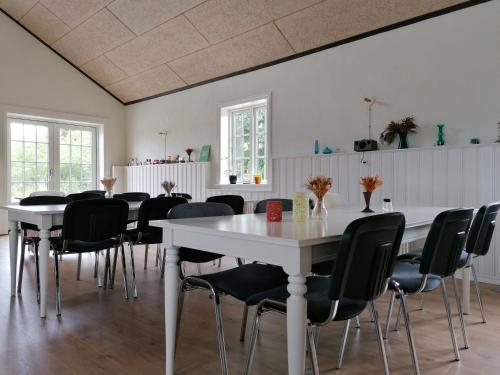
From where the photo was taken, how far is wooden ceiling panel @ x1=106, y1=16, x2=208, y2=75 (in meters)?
6.04

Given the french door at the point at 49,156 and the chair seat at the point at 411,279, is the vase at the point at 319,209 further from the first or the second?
the french door at the point at 49,156

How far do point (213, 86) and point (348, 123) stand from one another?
2797 millimetres

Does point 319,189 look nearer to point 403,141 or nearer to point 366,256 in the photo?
A: point 366,256

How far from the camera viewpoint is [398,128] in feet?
15.3

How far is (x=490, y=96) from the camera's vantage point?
4086 mm

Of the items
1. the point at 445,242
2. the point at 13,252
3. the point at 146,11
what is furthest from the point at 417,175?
the point at 146,11

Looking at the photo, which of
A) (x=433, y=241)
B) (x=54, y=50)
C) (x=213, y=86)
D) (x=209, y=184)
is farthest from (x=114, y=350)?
(x=54, y=50)

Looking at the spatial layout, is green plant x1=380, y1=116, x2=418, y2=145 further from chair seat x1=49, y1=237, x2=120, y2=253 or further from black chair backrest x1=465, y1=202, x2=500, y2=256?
chair seat x1=49, y1=237, x2=120, y2=253

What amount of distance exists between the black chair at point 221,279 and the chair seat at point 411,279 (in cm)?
61

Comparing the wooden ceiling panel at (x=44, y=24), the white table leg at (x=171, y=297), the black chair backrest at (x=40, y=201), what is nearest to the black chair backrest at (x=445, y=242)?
the white table leg at (x=171, y=297)

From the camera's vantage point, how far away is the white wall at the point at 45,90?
724 cm

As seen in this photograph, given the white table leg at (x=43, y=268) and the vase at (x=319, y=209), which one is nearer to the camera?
the vase at (x=319, y=209)

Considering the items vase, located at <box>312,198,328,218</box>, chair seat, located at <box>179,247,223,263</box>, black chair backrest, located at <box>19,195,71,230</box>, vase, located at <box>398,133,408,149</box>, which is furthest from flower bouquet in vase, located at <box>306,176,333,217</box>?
black chair backrest, located at <box>19,195,71,230</box>

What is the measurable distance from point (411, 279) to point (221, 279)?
100 cm
